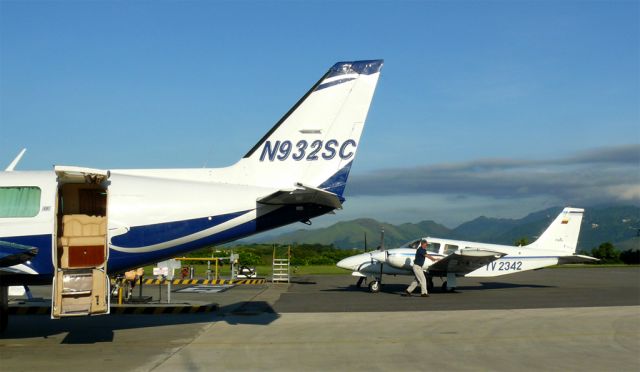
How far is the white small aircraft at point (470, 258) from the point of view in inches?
814

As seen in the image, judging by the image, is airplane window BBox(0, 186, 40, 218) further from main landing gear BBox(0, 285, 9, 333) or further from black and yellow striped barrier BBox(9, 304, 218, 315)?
black and yellow striped barrier BBox(9, 304, 218, 315)

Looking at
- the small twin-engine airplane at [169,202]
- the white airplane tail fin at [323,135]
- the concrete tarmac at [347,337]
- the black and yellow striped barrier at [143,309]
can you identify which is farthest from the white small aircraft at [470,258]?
the small twin-engine airplane at [169,202]

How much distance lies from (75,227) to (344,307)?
7.20 meters

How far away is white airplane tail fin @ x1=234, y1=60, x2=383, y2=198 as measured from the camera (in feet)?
39.5

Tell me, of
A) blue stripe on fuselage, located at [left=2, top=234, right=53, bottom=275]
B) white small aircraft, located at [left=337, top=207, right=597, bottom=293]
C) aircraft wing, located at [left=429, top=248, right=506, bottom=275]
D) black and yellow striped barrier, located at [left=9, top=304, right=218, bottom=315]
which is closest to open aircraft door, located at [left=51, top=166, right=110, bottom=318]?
blue stripe on fuselage, located at [left=2, top=234, right=53, bottom=275]

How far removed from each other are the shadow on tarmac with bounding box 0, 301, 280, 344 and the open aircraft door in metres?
0.81

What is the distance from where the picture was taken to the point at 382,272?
21344 mm

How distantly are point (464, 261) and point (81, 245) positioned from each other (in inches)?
516

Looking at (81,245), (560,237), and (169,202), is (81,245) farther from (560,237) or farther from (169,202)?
(560,237)

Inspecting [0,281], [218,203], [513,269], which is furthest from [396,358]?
[513,269]

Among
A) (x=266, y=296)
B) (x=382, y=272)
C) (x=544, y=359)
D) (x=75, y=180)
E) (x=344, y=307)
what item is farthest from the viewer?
(x=382, y=272)

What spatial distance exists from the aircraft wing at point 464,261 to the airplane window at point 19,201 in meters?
13.0

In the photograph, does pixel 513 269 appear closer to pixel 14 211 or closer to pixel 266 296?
pixel 266 296

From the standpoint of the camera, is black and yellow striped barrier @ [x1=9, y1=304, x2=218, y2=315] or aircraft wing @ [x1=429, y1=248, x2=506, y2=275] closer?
black and yellow striped barrier @ [x1=9, y1=304, x2=218, y2=315]
